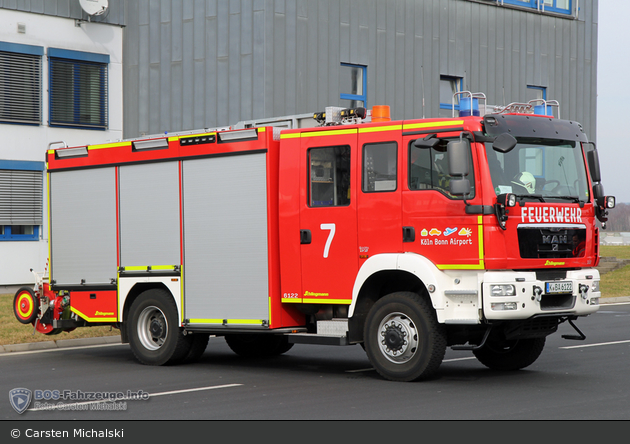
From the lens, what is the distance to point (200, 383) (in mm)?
10281

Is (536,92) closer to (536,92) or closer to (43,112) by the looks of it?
(536,92)

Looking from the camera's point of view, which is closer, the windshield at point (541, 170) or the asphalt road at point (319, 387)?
the asphalt road at point (319, 387)

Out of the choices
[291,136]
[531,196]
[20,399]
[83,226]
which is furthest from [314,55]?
[20,399]

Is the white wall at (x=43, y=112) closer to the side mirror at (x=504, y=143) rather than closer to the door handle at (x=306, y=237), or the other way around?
the door handle at (x=306, y=237)

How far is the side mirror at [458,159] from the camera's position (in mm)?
9391

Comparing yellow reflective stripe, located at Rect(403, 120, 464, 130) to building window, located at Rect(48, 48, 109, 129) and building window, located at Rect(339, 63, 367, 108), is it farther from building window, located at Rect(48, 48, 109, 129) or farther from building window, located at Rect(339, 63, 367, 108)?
building window, located at Rect(48, 48, 109, 129)

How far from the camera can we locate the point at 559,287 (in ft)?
32.5

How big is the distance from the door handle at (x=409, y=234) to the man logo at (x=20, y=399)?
14.4ft

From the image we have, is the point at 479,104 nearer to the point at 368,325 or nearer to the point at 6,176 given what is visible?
the point at 368,325

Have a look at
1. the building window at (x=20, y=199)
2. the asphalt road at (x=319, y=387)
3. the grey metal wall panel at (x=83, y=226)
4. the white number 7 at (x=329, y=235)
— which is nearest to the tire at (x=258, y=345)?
the asphalt road at (x=319, y=387)

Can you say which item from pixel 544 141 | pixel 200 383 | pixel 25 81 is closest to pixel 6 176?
pixel 25 81

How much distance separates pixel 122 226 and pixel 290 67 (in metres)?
11.7

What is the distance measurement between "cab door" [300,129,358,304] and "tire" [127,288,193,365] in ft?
6.98

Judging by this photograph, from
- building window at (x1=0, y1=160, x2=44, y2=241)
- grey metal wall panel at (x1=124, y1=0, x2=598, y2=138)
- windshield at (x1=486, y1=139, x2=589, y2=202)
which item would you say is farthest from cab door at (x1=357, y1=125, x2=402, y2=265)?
building window at (x1=0, y1=160, x2=44, y2=241)
